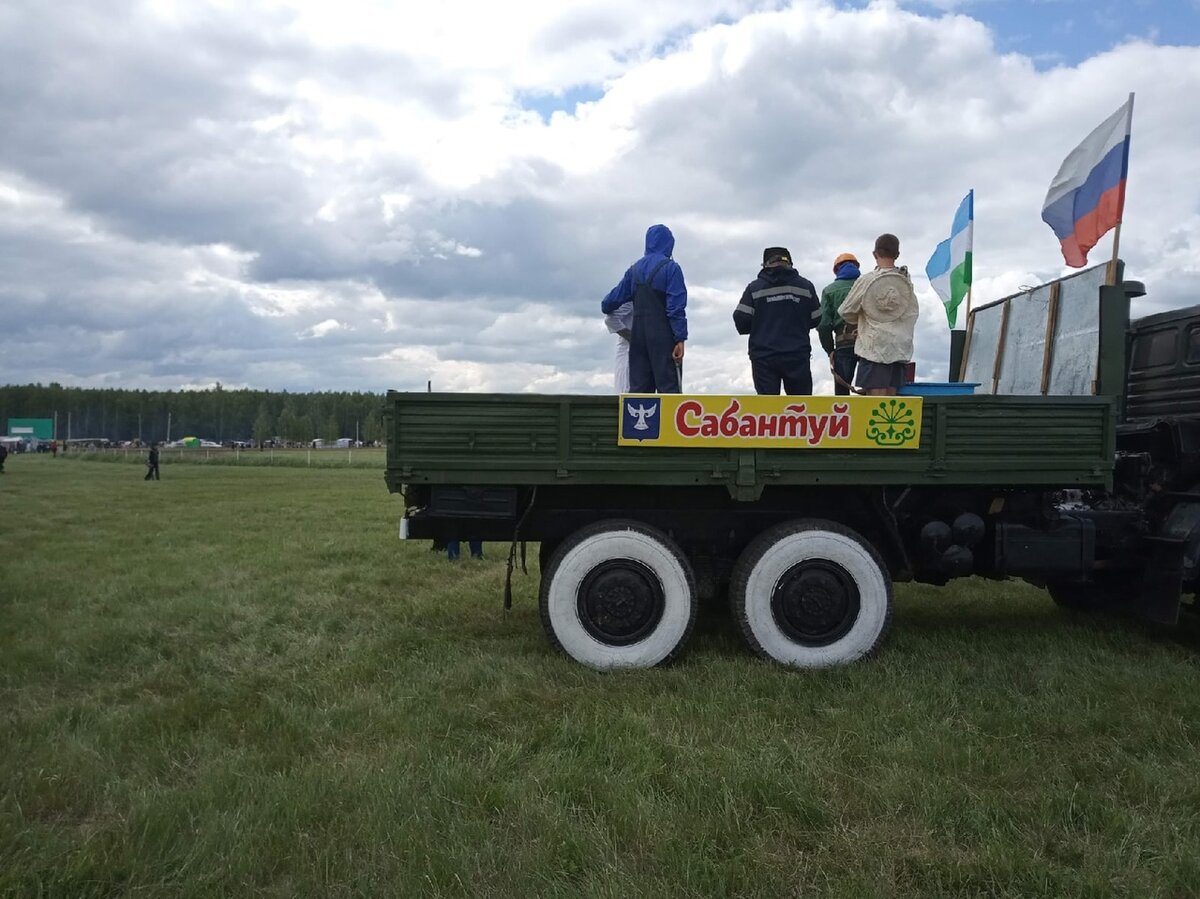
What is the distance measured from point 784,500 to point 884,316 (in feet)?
4.71

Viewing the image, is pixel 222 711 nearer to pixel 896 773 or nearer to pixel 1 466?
pixel 896 773

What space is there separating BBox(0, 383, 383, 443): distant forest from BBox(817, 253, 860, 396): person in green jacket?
4146 inches

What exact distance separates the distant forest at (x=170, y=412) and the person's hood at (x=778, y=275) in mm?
105682

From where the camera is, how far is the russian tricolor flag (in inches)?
277

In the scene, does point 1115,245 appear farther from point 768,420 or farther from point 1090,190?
point 768,420

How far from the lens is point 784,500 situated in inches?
235

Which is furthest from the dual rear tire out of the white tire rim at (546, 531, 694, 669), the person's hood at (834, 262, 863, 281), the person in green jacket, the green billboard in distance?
the green billboard in distance

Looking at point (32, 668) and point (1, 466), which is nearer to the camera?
point (32, 668)

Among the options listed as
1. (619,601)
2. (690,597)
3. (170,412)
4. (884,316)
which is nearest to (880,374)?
(884,316)

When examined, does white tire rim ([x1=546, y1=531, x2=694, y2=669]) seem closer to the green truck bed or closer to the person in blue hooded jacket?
the green truck bed

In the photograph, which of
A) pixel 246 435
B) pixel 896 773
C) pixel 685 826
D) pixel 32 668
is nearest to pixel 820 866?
pixel 685 826

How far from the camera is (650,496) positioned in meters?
5.92

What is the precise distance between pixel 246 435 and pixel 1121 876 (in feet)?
396

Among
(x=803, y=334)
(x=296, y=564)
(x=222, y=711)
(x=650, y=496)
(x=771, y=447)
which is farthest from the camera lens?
(x=296, y=564)
